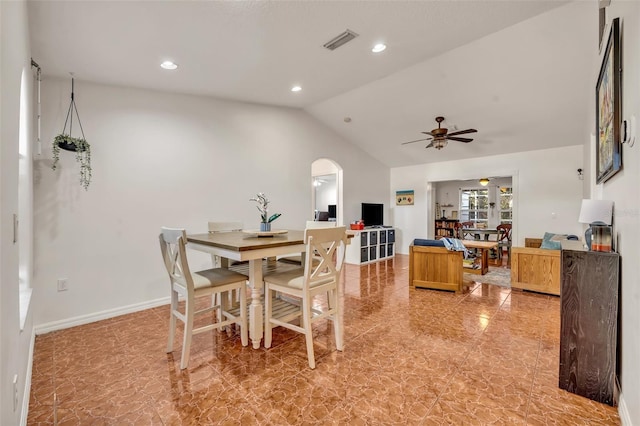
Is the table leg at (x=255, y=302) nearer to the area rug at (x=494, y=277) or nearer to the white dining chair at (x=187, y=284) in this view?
the white dining chair at (x=187, y=284)

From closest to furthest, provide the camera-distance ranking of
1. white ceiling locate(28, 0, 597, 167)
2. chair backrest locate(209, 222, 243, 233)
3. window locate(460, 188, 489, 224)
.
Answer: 1. white ceiling locate(28, 0, 597, 167)
2. chair backrest locate(209, 222, 243, 233)
3. window locate(460, 188, 489, 224)

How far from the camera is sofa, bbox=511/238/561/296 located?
386 cm

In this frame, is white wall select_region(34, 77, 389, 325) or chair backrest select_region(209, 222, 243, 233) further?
chair backrest select_region(209, 222, 243, 233)

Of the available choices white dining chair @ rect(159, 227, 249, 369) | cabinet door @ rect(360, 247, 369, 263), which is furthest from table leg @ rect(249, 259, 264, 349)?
cabinet door @ rect(360, 247, 369, 263)

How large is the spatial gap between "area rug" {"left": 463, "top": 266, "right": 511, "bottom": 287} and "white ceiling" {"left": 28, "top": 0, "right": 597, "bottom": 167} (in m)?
2.54

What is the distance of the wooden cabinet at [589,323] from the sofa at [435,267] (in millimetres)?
2182

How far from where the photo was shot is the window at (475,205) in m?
9.20

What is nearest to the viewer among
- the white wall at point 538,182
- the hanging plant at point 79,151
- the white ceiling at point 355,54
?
the white ceiling at point 355,54

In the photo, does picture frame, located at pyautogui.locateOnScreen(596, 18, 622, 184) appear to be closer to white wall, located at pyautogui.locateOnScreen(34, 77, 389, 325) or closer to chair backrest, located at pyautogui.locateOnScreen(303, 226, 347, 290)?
chair backrest, located at pyautogui.locateOnScreen(303, 226, 347, 290)

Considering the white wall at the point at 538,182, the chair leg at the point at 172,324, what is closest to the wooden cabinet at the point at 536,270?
the white wall at the point at 538,182

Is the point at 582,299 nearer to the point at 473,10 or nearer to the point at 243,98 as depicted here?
the point at 473,10

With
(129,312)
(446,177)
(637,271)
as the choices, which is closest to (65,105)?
(129,312)

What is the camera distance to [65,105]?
303cm

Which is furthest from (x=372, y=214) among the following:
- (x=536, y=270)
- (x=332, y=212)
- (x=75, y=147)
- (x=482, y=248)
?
(x=75, y=147)
